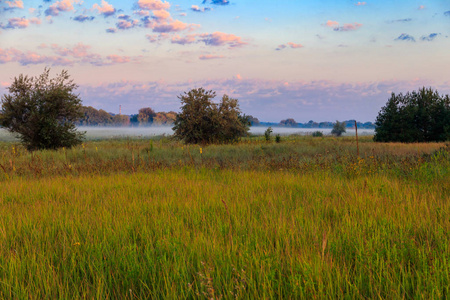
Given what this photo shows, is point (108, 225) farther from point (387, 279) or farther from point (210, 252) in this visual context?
point (387, 279)

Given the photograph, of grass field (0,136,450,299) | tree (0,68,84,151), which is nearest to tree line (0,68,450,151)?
tree (0,68,84,151)

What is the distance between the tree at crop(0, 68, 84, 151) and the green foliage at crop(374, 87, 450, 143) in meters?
30.9

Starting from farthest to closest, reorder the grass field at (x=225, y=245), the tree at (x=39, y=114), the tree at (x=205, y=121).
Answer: the tree at (x=205, y=121), the tree at (x=39, y=114), the grass field at (x=225, y=245)

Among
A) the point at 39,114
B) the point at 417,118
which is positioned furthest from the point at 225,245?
the point at 417,118

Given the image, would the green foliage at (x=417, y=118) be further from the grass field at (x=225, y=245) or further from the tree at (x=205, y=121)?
the grass field at (x=225, y=245)

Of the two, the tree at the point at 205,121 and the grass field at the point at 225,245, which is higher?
the tree at the point at 205,121

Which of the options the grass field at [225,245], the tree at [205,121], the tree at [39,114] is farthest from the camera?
the tree at [205,121]

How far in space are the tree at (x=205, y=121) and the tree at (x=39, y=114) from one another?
9.49m

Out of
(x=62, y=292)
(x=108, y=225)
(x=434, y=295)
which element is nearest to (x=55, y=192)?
(x=108, y=225)

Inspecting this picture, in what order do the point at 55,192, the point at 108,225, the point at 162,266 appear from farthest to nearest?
the point at 55,192, the point at 108,225, the point at 162,266

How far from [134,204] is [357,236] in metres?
3.22

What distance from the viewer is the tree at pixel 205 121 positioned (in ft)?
85.0

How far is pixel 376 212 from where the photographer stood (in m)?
3.81

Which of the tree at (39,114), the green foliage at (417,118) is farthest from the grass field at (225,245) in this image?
the green foliage at (417,118)
